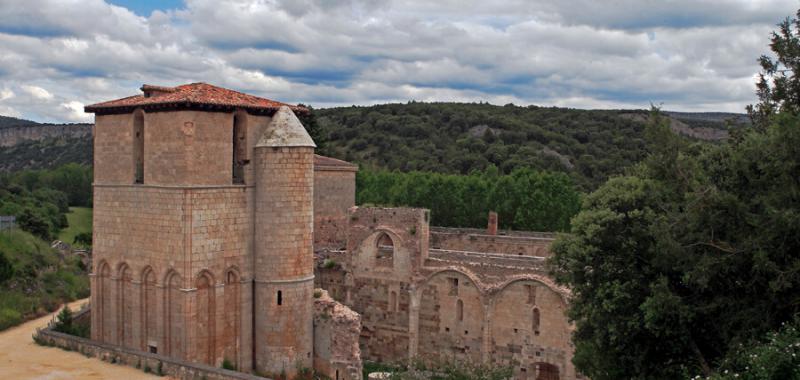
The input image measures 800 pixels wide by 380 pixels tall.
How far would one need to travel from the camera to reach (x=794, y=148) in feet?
46.0

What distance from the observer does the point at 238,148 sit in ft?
73.2

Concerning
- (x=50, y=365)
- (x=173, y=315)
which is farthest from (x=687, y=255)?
(x=50, y=365)

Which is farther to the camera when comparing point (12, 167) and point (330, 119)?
point (12, 167)

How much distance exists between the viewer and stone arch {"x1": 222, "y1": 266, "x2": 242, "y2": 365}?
21.9 metres

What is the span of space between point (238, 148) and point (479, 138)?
64.8 m

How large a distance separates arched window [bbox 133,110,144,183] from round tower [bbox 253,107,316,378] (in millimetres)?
3603

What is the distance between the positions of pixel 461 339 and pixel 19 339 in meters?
A: 15.5

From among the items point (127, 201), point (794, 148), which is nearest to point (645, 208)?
point (794, 148)

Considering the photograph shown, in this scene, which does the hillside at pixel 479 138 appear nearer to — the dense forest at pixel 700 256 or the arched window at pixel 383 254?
the arched window at pixel 383 254

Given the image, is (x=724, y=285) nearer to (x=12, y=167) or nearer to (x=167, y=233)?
(x=167, y=233)

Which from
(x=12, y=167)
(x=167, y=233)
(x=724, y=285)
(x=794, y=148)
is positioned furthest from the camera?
(x=12, y=167)

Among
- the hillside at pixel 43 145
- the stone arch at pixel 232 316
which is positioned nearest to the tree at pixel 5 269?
the stone arch at pixel 232 316

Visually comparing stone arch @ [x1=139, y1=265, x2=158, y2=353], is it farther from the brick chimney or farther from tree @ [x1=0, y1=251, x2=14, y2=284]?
the brick chimney

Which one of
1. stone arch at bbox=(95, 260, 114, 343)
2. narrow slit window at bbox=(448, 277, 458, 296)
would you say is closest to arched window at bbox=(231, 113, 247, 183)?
stone arch at bbox=(95, 260, 114, 343)
